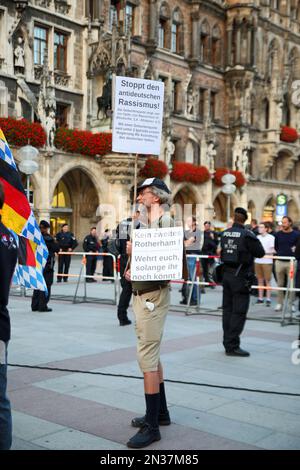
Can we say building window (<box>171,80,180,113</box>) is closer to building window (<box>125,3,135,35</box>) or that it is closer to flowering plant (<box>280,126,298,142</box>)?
building window (<box>125,3,135,35</box>)

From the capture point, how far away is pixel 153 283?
16.2ft

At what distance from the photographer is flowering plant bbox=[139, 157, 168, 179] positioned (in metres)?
31.8

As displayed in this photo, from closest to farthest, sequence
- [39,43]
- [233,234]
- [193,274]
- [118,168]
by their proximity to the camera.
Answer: [233,234] → [193,274] → [39,43] → [118,168]

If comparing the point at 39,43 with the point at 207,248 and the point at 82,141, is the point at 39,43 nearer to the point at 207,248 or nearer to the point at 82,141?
the point at 82,141

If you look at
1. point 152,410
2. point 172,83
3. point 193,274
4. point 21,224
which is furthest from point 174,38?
point 152,410

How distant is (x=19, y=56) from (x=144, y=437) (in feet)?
79.1

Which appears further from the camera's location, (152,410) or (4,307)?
(152,410)

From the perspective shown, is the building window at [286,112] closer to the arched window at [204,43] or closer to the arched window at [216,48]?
the arched window at [216,48]

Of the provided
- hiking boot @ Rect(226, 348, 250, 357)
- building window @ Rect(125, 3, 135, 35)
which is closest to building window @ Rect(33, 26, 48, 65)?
building window @ Rect(125, 3, 135, 35)

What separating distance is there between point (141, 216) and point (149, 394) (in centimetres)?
144

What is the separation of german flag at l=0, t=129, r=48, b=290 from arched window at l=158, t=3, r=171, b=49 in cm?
3194
